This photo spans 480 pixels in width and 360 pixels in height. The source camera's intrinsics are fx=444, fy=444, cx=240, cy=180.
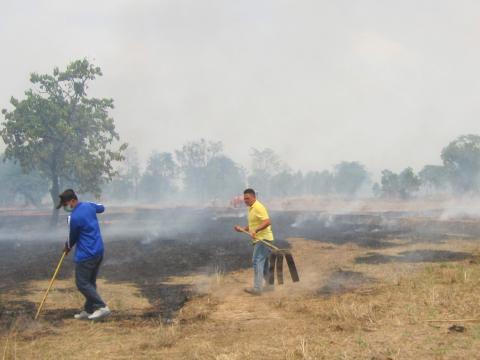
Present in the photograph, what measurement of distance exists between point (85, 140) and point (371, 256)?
22.3 m

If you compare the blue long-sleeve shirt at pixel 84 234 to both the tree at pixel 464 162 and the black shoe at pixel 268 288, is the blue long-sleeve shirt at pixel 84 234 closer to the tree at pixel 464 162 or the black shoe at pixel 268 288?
the black shoe at pixel 268 288

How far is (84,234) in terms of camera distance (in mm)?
7258

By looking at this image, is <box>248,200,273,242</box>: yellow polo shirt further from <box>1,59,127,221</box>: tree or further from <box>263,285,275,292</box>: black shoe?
<box>1,59,127,221</box>: tree

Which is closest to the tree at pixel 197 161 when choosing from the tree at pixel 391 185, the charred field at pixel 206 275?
the tree at pixel 391 185

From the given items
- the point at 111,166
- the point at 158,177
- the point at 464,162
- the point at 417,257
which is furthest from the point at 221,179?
the point at 417,257

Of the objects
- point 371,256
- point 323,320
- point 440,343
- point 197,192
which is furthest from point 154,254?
point 197,192

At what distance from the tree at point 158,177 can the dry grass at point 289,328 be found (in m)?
93.7

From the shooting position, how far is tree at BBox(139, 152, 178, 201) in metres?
102

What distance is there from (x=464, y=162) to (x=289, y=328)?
185 feet

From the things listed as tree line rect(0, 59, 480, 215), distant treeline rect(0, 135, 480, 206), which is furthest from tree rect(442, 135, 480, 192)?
distant treeline rect(0, 135, 480, 206)

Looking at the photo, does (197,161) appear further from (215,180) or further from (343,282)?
(343,282)

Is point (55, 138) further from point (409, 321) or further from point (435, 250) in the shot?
point (409, 321)

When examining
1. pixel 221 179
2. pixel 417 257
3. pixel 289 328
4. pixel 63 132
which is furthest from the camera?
pixel 221 179

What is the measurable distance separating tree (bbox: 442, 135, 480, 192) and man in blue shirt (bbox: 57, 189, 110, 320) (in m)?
55.1
